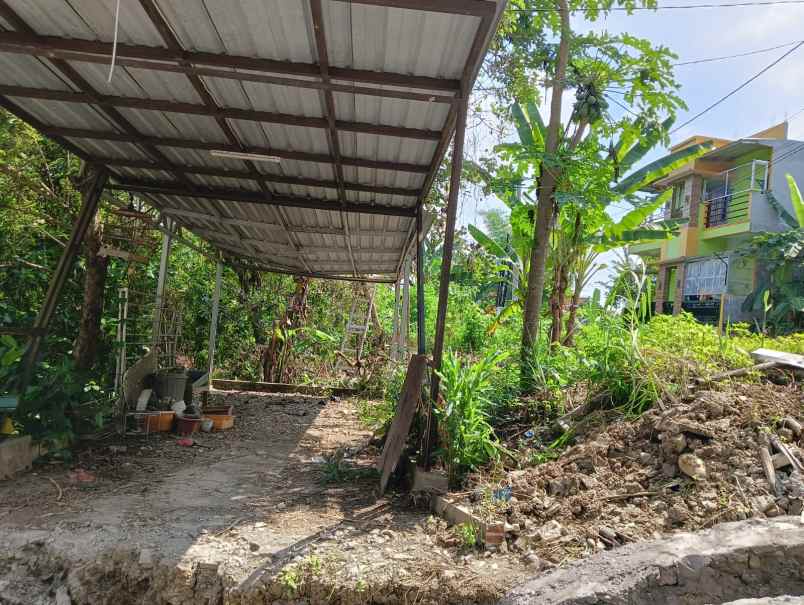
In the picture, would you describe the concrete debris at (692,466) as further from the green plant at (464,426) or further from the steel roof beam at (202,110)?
the steel roof beam at (202,110)

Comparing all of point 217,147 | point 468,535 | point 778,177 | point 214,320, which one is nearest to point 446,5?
point 217,147

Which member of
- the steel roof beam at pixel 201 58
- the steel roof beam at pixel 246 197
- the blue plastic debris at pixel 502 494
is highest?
the steel roof beam at pixel 201 58

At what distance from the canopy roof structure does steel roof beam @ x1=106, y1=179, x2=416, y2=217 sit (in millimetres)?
17

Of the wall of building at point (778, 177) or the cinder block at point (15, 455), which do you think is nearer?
the cinder block at point (15, 455)

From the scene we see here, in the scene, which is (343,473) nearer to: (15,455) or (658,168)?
(15,455)

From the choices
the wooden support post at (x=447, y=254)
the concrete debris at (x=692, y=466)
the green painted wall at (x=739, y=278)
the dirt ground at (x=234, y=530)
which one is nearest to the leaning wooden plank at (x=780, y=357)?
the concrete debris at (x=692, y=466)

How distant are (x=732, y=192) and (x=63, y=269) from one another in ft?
66.9

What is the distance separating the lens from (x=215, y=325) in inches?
392

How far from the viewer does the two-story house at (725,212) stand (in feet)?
57.6

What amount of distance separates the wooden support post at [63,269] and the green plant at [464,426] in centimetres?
373

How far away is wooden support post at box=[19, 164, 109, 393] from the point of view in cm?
513

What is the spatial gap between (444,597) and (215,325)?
306 inches

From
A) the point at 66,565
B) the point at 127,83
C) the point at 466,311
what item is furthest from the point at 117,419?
the point at 466,311

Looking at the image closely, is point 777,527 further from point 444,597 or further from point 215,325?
point 215,325
